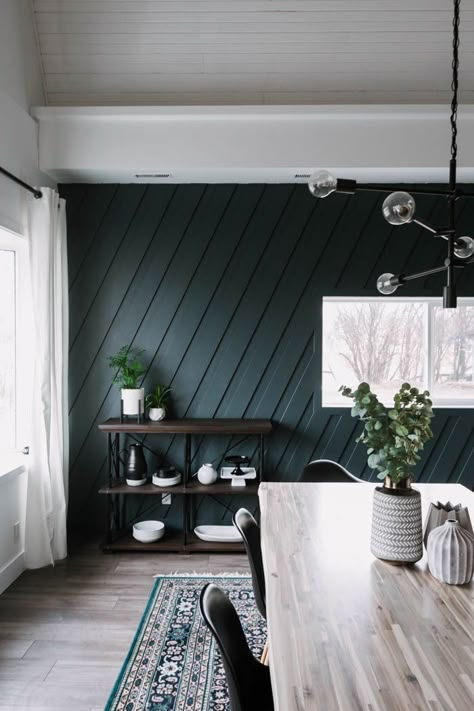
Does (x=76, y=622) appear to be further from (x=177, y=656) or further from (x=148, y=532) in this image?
(x=148, y=532)

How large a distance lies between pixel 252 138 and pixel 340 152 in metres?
0.60

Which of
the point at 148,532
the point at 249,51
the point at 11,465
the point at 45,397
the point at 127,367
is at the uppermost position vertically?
the point at 249,51

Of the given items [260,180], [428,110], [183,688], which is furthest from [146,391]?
[428,110]

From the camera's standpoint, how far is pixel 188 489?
3.57 meters

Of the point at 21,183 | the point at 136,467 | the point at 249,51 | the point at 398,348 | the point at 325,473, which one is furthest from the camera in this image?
the point at 398,348

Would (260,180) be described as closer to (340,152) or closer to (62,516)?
(340,152)

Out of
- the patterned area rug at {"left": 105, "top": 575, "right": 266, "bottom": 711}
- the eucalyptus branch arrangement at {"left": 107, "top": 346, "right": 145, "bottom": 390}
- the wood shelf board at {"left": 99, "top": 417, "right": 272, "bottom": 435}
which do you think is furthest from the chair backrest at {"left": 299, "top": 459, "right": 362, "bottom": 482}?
the eucalyptus branch arrangement at {"left": 107, "top": 346, "right": 145, "bottom": 390}

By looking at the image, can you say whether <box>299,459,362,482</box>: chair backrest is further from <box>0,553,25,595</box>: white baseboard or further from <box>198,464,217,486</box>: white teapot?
<box>0,553,25,595</box>: white baseboard

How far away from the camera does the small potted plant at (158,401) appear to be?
3.73 meters

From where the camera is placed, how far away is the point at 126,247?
3.88 metres

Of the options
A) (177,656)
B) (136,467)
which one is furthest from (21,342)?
(177,656)

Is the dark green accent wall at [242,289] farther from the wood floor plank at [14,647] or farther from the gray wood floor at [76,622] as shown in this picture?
the wood floor plank at [14,647]

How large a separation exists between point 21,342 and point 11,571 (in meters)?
1.46

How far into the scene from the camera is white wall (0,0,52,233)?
3.03 meters
